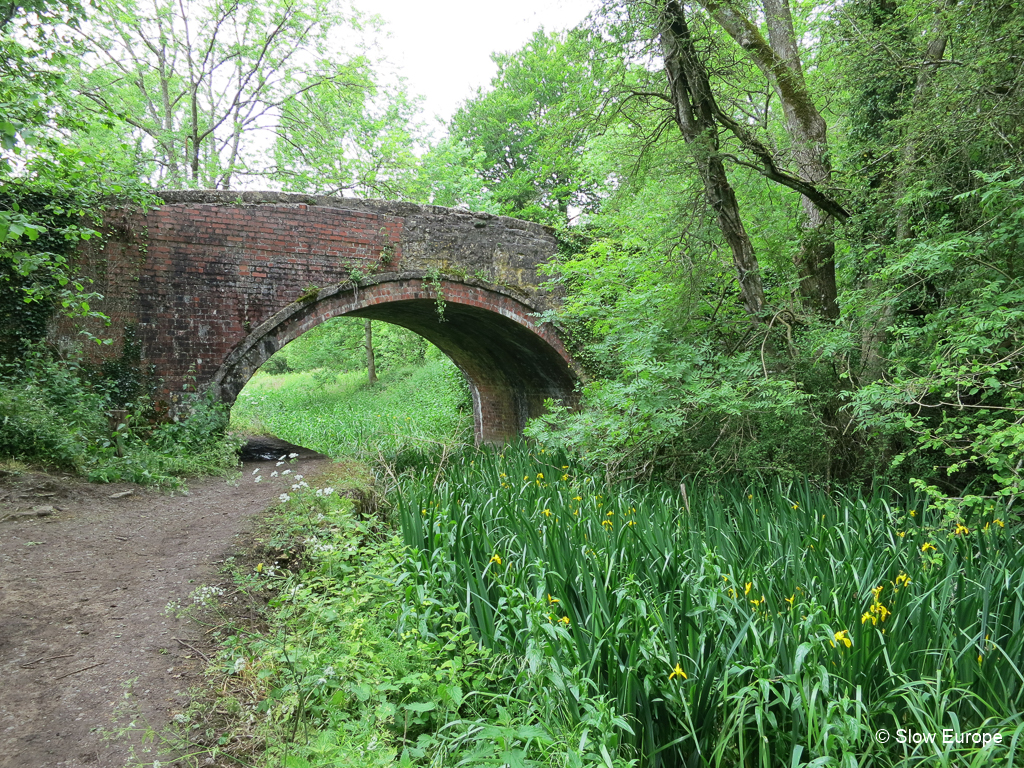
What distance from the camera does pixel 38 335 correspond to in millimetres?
5926

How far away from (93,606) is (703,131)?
4.96 m

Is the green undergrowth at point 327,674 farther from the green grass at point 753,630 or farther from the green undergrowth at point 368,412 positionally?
the green undergrowth at point 368,412

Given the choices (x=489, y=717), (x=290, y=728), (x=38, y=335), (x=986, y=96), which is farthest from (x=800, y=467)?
(x=38, y=335)

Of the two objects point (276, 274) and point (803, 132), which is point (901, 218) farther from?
point (276, 274)

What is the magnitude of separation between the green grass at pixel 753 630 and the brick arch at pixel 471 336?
4631mm

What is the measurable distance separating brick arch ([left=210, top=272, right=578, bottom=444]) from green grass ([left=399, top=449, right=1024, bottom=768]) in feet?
15.2

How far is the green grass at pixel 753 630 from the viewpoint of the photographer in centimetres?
176

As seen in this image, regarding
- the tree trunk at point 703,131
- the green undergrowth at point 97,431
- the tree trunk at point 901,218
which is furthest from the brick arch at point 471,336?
the tree trunk at point 901,218

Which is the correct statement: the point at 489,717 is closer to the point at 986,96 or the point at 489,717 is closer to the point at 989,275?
the point at 989,275

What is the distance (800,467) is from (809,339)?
3.28 feet

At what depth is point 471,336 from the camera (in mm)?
10219

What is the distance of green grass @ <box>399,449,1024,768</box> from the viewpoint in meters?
1.76

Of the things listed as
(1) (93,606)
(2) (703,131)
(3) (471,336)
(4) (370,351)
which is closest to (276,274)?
(3) (471,336)

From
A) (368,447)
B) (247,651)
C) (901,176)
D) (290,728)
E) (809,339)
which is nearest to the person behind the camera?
(290,728)
